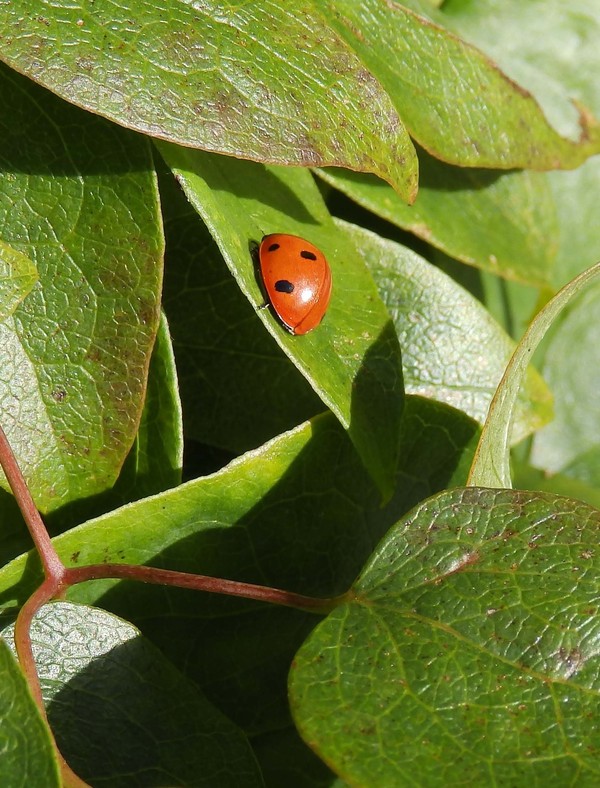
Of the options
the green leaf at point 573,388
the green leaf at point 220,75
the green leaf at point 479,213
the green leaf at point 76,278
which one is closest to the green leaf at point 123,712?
the green leaf at point 76,278

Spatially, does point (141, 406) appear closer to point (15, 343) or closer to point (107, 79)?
point (15, 343)

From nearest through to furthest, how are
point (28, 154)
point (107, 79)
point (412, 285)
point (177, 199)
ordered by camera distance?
point (107, 79) < point (28, 154) < point (177, 199) < point (412, 285)

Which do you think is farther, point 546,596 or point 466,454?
point 466,454

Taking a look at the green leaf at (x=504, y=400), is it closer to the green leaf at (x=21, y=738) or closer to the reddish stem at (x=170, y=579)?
the reddish stem at (x=170, y=579)

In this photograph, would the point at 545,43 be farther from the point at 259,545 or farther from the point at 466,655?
the point at 466,655

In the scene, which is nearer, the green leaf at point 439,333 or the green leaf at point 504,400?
the green leaf at point 504,400

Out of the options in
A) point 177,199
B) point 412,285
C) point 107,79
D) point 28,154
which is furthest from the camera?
point 412,285

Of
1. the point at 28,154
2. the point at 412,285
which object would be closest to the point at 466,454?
the point at 412,285

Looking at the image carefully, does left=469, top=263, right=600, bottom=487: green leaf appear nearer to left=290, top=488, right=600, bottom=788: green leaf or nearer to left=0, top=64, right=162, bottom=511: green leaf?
left=290, top=488, right=600, bottom=788: green leaf
